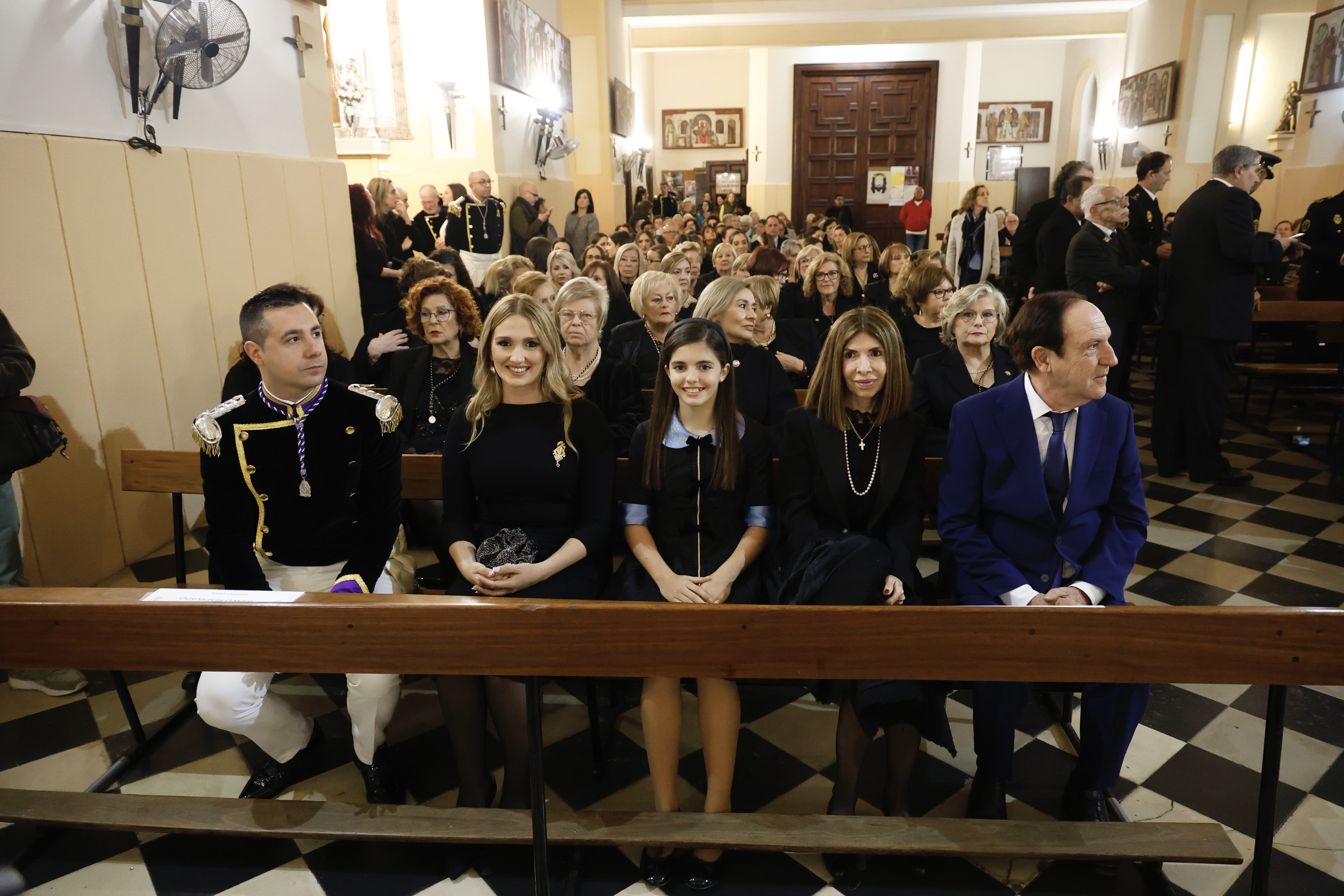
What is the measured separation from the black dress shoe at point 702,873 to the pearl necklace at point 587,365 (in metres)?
2.10

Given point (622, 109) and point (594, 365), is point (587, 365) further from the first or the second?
point (622, 109)

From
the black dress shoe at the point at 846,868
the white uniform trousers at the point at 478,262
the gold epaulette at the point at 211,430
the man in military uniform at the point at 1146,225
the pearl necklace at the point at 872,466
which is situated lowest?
the black dress shoe at the point at 846,868

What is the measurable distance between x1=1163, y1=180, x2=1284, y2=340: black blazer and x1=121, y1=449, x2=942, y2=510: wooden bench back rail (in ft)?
9.58

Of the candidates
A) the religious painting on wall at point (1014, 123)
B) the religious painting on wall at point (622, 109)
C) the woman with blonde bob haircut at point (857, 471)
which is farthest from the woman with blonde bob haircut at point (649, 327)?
the religious painting on wall at point (1014, 123)

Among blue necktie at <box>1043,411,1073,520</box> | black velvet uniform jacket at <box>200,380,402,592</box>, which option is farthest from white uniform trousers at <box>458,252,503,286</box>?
blue necktie at <box>1043,411,1073,520</box>

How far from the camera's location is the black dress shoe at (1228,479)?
5.09 m

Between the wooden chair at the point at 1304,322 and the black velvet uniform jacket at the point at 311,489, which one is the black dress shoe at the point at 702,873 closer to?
the black velvet uniform jacket at the point at 311,489

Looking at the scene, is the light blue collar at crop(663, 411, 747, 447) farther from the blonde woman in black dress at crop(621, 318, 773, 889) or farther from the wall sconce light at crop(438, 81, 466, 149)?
the wall sconce light at crop(438, 81, 466, 149)

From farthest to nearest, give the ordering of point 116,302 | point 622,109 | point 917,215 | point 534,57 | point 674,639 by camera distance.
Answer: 1. point 622,109
2. point 917,215
3. point 534,57
4. point 116,302
5. point 674,639

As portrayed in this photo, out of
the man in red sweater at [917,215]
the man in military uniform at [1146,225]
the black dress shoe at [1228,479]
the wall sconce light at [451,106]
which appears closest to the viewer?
the black dress shoe at [1228,479]

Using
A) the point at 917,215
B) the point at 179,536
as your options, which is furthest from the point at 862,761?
the point at 917,215

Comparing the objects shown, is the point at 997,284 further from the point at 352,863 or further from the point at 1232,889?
the point at 352,863

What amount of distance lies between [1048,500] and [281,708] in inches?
87.0

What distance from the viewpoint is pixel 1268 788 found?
170 cm
